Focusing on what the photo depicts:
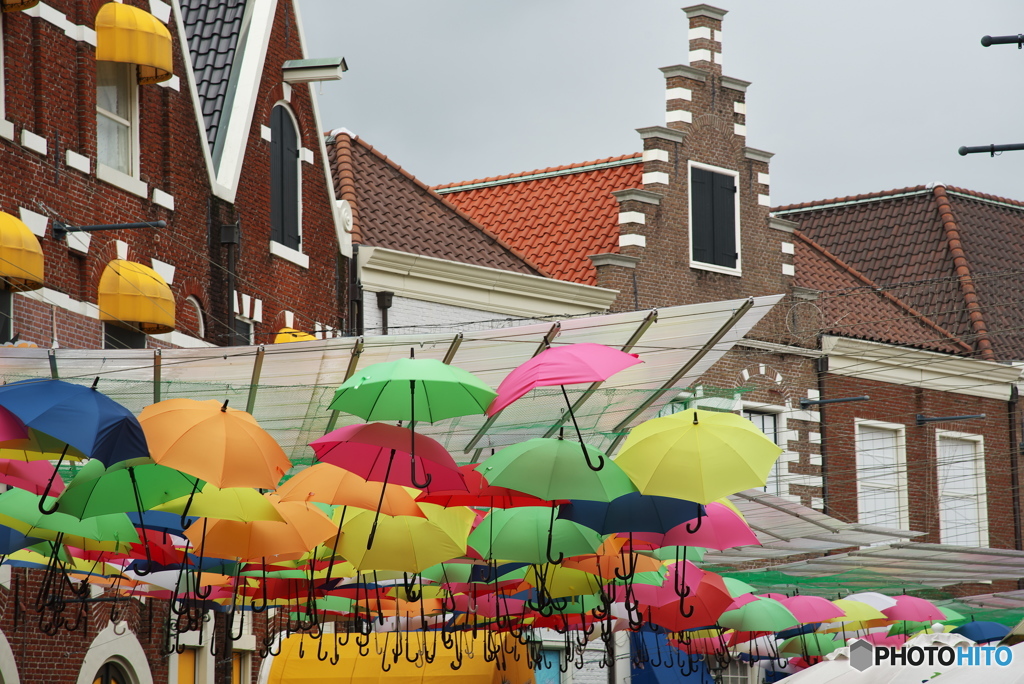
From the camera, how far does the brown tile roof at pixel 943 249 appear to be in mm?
34594

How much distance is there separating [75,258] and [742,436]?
10.1m

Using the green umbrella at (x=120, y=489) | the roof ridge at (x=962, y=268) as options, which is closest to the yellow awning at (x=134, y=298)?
the green umbrella at (x=120, y=489)

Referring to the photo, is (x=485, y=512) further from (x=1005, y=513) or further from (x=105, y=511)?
(x=1005, y=513)

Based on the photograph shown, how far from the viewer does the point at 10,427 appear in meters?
10.8

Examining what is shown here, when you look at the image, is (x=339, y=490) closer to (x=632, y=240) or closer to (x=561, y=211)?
(x=632, y=240)

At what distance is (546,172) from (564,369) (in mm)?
20225

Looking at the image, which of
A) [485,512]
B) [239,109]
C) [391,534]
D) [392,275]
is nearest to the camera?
[391,534]

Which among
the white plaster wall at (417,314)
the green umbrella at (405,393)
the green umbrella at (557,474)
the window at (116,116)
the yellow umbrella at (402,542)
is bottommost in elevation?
the yellow umbrella at (402,542)

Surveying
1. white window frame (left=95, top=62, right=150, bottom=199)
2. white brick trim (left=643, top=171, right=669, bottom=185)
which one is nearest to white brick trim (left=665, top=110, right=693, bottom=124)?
white brick trim (left=643, top=171, right=669, bottom=185)

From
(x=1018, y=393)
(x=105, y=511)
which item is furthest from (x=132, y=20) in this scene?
(x=1018, y=393)

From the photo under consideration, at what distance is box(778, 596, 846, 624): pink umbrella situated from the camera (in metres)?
20.9

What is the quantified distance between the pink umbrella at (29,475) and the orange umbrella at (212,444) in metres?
1.61

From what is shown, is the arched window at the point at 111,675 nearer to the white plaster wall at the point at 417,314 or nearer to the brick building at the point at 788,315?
the white plaster wall at the point at 417,314

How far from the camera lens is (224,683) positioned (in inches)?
898
